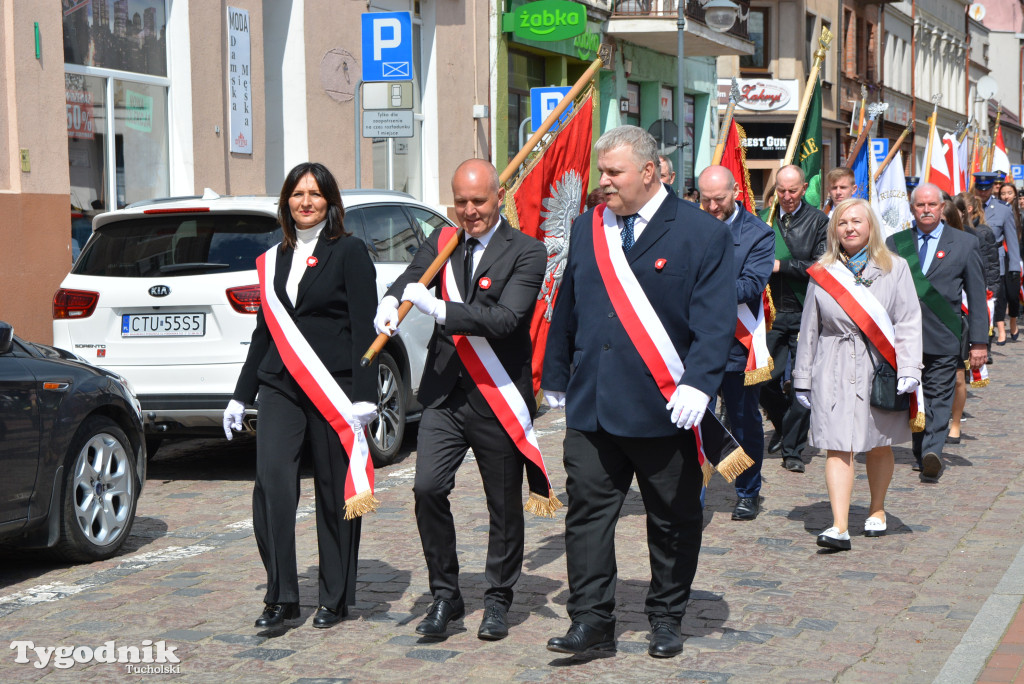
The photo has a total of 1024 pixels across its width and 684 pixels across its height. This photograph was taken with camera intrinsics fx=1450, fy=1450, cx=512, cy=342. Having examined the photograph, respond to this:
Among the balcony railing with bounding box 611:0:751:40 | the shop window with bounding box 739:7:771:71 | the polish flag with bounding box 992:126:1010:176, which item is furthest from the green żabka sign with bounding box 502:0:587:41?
the shop window with bounding box 739:7:771:71

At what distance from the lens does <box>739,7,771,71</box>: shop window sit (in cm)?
4075

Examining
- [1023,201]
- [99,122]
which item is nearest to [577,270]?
[99,122]

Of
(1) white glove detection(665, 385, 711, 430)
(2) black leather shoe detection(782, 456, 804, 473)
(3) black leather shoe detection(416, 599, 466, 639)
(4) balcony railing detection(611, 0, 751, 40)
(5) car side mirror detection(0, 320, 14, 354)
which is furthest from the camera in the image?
(4) balcony railing detection(611, 0, 751, 40)

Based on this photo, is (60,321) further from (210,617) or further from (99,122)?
(99,122)

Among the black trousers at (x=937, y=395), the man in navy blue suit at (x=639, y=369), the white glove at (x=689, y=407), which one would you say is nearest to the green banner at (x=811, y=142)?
the black trousers at (x=937, y=395)

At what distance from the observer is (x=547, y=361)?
580 cm

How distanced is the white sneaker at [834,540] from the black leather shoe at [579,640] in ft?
7.06

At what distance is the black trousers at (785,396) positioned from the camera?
9789mm

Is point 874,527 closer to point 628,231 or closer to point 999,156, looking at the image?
point 628,231

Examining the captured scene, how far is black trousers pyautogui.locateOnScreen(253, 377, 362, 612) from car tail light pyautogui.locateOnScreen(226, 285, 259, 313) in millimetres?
3244

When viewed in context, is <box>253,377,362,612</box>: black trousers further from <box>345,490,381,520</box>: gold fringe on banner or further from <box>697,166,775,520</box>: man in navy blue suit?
<box>697,166,775,520</box>: man in navy blue suit

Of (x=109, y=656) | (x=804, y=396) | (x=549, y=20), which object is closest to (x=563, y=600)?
(x=109, y=656)

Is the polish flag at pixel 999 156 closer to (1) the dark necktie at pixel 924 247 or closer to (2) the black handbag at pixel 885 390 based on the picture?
(1) the dark necktie at pixel 924 247

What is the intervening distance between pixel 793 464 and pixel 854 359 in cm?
256
